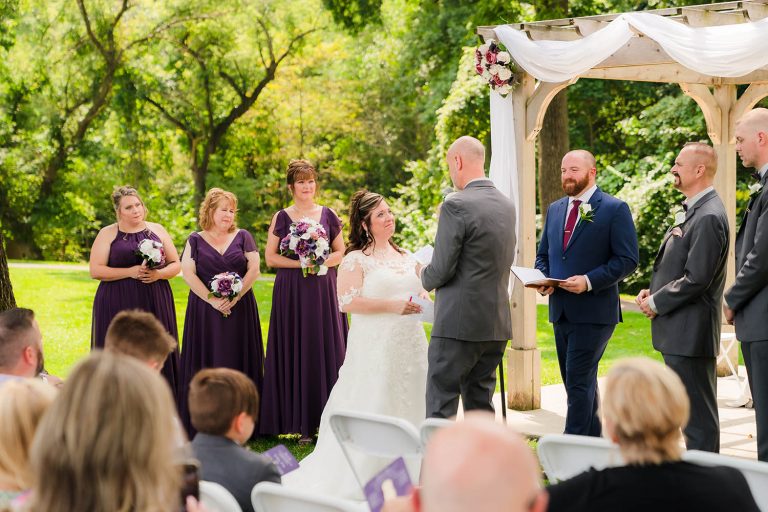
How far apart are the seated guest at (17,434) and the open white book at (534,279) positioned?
3847 millimetres

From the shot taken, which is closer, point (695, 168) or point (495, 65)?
point (695, 168)

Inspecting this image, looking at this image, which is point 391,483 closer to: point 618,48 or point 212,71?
point 618,48

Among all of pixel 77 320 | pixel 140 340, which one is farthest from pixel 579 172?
pixel 77 320

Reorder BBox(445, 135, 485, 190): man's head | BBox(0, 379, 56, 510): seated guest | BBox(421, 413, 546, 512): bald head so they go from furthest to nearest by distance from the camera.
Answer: BBox(445, 135, 485, 190): man's head
BBox(0, 379, 56, 510): seated guest
BBox(421, 413, 546, 512): bald head

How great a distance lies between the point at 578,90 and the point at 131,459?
19471 millimetres

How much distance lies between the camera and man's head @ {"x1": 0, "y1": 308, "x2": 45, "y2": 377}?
3.56 meters

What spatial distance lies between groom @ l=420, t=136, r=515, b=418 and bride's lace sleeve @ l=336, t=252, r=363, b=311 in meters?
0.57

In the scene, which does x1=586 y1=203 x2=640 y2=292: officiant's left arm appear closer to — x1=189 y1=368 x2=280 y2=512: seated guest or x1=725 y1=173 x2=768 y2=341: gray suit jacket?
x1=725 y1=173 x2=768 y2=341: gray suit jacket

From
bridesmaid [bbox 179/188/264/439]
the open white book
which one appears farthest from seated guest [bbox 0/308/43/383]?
the open white book

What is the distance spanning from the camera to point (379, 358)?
19.1ft

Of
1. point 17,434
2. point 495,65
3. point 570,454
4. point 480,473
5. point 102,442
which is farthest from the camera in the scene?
point 495,65

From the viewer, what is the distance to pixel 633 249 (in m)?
5.79

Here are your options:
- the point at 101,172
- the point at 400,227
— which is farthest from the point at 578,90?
the point at 101,172

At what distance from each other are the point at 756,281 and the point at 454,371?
170 cm
